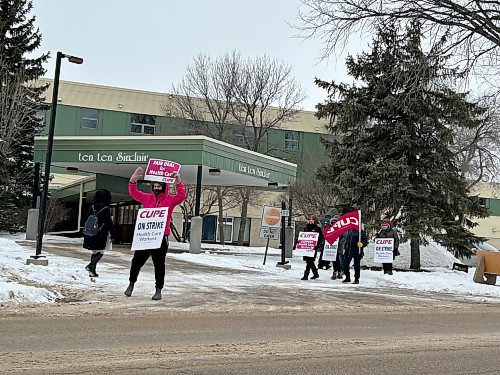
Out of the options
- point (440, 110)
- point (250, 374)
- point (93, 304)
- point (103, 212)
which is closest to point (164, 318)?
point (93, 304)

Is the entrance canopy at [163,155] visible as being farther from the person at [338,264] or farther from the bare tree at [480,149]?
the bare tree at [480,149]

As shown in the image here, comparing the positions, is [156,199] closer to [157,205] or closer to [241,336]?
[157,205]

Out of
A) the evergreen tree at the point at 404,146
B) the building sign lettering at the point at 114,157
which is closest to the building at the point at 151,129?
the building sign lettering at the point at 114,157

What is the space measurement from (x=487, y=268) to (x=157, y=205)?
11.8 metres

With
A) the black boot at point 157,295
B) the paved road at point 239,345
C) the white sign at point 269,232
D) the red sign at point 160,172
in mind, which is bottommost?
the paved road at point 239,345

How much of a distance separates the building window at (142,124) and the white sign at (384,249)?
31306mm

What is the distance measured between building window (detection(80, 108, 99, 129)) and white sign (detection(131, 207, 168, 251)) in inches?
1465

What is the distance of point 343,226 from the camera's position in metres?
16.8

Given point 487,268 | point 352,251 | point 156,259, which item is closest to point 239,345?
point 156,259

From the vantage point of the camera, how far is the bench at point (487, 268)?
Answer: 18344mm

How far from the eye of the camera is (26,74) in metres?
30.7

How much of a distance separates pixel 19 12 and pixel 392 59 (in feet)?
64.2

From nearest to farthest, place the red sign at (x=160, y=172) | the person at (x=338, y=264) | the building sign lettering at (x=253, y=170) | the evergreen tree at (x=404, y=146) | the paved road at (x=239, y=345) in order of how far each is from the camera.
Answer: the paved road at (x=239, y=345), the red sign at (x=160, y=172), the person at (x=338, y=264), the evergreen tree at (x=404, y=146), the building sign lettering at (x=253, y=170)

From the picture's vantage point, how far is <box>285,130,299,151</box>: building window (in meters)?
49.2
